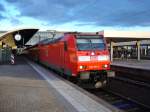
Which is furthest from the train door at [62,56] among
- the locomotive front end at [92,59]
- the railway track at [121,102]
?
the railway track at [121,102]

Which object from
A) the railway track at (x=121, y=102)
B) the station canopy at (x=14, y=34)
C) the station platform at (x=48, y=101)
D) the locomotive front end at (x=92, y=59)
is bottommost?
the railway track at (x=121, y=102)

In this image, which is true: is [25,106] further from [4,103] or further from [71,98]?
[71,98]

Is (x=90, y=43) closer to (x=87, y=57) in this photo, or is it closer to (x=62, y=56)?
(x=87, y=57)

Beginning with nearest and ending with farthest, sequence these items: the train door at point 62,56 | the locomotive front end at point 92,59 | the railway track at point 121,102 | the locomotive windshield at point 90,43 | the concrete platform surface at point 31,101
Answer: the concrete platform surface at point 31,101 → the railway track at point 121,102 → the locomotive front end at point 92,59 → the locomotive windshield at point 90,43 → the train door at point 62,56

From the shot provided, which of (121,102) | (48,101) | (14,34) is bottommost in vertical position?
(121,102)

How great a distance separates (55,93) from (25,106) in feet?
11.8

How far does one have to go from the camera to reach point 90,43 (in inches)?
795

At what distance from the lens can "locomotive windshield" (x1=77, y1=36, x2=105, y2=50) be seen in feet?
65.6

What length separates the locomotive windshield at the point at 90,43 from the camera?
1998 centimetres

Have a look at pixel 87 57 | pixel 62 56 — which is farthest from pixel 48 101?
pixel 62 56

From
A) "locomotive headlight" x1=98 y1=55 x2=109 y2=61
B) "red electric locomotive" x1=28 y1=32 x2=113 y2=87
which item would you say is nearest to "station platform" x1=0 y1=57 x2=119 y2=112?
"red electric locomotive" x1=28 y1=32 x2=113 y2=87

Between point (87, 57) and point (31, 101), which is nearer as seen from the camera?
point (31, 101)

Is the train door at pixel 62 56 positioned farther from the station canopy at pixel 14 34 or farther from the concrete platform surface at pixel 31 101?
the station canopy at pixel 14 34

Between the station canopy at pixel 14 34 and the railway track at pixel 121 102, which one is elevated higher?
the station canopy at pixel 14 34
